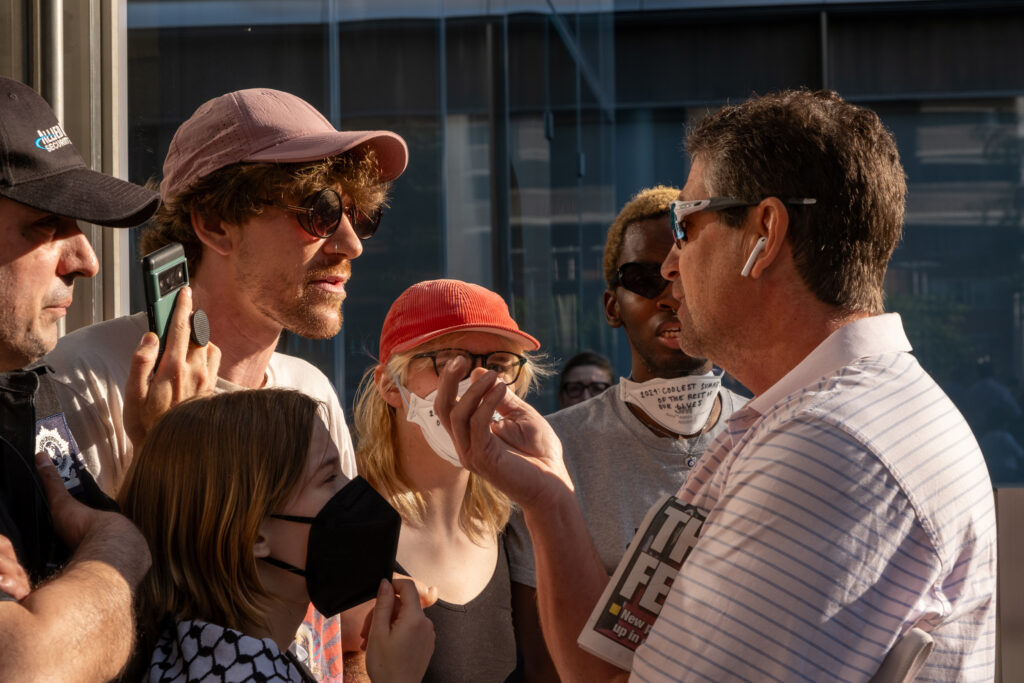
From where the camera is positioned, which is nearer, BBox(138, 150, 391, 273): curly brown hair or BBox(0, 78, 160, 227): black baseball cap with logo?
BBox(0, 78, 160, 227): black baseball cap with logo

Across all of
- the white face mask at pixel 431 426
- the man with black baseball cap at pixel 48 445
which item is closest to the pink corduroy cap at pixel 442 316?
the white face mask at pixel 431 426

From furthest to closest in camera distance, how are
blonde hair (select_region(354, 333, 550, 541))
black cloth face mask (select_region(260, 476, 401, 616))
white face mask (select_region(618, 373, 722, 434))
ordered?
white face mask (select_region(618, 373, 722, 434))
blonde hair (select_region(354, 333, 550, 541))
black cloth face mask (select_region(260, 476, 401, 616))

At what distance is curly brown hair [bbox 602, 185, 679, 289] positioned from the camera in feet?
9.77

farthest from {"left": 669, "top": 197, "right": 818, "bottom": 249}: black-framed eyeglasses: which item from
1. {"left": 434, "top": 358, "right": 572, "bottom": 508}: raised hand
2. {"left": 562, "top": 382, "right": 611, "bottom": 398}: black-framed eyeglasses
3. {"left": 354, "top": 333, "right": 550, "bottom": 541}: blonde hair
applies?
{"left": 562, "top": 382, "right": 611, "bottom": 398}: black-framed eyeglasses

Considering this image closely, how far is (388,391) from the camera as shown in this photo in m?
2.66

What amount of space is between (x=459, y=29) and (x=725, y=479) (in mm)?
2671

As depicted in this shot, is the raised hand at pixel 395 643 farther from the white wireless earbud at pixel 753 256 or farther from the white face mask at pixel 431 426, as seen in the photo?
the white wireless earbud at pixel 753 256

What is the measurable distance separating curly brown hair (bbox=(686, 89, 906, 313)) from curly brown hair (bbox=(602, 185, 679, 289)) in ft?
3.82

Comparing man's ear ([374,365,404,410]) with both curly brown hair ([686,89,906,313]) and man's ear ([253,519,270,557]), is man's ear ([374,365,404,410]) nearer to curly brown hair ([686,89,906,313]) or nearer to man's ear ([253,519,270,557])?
man's ear ([253,519,270,557])

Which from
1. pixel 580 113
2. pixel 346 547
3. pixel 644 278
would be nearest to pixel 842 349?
pixel 346 547

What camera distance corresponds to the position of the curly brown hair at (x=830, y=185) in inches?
67.5

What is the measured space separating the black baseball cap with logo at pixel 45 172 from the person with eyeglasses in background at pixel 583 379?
3.30 m

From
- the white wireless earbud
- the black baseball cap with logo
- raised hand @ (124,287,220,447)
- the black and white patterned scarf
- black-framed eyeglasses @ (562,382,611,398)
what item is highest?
the black baseball cap with logo

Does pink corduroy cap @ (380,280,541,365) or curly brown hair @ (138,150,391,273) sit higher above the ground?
curly brown hair @ (138,150,391,273)
